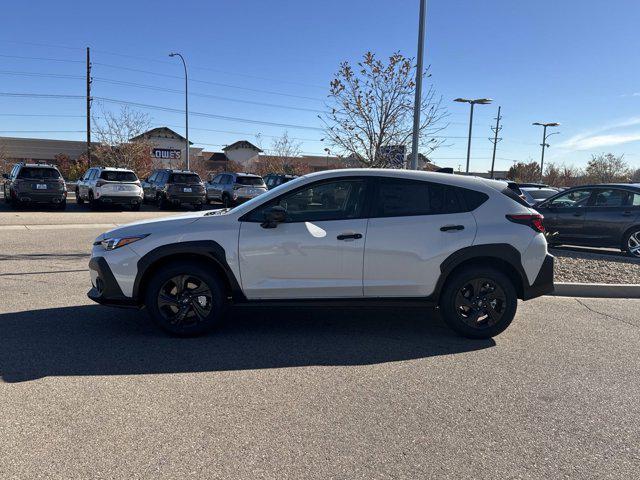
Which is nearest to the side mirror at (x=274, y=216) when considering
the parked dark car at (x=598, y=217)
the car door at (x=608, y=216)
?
the parked dark car at (x=598, y=217)

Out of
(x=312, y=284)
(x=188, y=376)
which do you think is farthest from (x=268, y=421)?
(x=312, y=284)

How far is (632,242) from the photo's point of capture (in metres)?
10.4

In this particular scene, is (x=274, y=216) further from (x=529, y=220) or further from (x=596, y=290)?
(x=596, y=290)

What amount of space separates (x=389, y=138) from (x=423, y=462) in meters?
9.78

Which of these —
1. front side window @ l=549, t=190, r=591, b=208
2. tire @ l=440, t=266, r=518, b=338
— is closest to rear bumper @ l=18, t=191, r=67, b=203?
front side window @ l=549, t=190, r=591, b=208

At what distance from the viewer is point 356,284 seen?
16.3 feet

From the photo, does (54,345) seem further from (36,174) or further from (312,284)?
(36,174)

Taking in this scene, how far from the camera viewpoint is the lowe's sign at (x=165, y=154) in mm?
47791

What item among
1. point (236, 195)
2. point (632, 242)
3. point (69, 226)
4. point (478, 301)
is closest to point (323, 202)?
point (478, 301)

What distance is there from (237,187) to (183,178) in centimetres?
266

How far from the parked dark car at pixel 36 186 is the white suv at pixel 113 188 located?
49.1 inches

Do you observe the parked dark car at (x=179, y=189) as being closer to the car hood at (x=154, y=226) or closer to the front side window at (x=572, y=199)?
the front side window at (x=572, y=199)

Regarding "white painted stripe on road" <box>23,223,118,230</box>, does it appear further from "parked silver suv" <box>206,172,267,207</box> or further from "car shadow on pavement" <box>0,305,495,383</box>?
"car shadow on pavement" <box>0,305,495,383</box>

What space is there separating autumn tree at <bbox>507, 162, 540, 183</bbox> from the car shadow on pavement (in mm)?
52129
